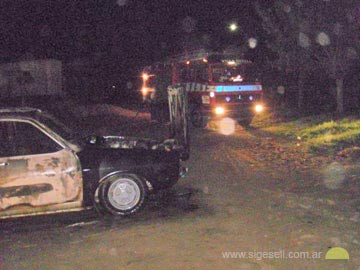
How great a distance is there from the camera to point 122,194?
7.51 meters

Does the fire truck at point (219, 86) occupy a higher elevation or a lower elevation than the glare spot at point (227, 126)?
higher

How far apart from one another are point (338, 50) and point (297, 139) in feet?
13.8

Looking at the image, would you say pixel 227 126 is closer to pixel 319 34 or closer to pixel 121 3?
pixel 319 34

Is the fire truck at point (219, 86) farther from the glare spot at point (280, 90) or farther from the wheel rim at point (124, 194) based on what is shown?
the wheel rim at point (124, 194)

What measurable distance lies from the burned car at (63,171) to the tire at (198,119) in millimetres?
10805

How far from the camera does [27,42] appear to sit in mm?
34281

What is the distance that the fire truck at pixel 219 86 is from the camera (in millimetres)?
17984

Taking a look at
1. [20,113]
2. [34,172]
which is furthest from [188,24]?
[34,172]

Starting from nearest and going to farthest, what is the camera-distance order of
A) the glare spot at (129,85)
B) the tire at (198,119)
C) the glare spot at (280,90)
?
the tire at (198,119)
the glare spot at (280,90)
the glare spot at (129,85)

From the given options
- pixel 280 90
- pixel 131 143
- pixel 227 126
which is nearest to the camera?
pixel 131 143

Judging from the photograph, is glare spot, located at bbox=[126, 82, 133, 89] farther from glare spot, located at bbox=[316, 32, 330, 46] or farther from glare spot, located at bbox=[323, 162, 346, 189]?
glare spot, located at bbox=[323, 162, 346, 189]

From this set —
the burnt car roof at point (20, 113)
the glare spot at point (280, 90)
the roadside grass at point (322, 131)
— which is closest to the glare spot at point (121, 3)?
the glare spot at point (280, 90)

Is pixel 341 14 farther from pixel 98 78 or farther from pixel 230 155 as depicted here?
pixel 98 78

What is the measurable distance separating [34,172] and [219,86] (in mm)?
11550
